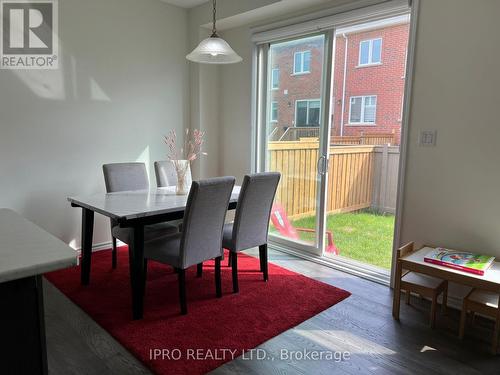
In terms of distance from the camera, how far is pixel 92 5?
3562 millimetres

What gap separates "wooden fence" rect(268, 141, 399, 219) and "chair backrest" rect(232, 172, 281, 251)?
949mm

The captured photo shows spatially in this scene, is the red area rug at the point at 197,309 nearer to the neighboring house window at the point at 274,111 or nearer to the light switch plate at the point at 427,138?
the light switch plate at the point at 427,138

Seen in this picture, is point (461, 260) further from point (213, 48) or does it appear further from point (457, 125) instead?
point (213, 48)

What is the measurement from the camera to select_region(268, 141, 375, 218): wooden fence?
3.75 meters

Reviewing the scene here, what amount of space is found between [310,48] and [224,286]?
7.96 feet

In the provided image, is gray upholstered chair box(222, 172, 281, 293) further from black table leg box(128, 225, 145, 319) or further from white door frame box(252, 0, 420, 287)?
white door frame box(252, 0, 420, 287)

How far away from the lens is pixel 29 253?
1120mm

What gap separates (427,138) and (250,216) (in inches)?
57.9

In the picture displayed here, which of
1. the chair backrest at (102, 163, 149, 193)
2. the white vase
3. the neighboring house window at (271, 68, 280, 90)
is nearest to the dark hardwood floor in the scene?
the chair backrest at (102, 163, 149, 193)

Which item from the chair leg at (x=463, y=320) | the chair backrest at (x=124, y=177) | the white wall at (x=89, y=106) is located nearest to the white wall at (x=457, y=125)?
the chair leg at (x=463, y=320)

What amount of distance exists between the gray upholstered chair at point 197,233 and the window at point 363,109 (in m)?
2.03

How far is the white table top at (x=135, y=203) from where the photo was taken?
7.75 ft

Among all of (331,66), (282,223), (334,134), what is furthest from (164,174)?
(331,66)

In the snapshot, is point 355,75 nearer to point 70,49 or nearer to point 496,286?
point 496,286
